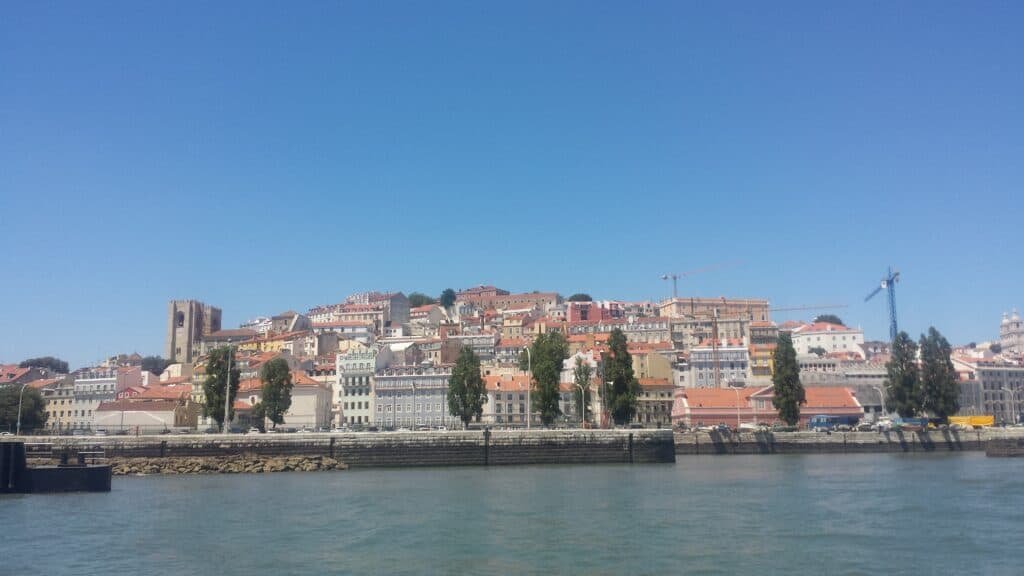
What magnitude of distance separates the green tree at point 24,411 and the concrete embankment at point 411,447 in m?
25.2

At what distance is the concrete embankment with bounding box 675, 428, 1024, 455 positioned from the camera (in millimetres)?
71375

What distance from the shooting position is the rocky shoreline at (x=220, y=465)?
51.7 metres

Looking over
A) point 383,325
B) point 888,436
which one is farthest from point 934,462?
point 383,325

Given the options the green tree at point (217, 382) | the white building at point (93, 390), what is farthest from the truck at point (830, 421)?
the white building at point (93, 390)

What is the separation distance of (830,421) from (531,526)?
65350 mm

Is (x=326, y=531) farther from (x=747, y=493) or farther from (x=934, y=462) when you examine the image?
(x=934, y=462)

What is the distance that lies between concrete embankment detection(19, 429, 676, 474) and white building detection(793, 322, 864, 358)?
9481cm

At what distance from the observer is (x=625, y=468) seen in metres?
51.9

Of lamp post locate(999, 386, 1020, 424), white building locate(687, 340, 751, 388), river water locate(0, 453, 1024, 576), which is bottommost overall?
river water locate(0, 453, 1024, 576)

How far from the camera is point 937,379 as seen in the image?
7806 centimetres

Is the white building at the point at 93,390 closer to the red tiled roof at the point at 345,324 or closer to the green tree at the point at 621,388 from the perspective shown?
the red tiled roof at the point at 345,324

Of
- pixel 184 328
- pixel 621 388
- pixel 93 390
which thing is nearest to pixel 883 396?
pixel 621 388

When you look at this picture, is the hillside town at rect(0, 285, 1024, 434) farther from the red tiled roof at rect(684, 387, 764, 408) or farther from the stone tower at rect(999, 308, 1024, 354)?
the stone tower at rect(999, 308, 1024, 354)

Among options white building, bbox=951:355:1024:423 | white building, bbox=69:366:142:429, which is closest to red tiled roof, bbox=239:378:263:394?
white building, bbox=69:366:142:429
